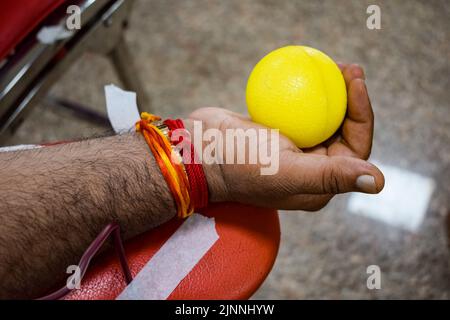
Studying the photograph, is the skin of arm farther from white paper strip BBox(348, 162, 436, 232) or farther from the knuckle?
white paper strip BBox(348, 162, 436, 232)

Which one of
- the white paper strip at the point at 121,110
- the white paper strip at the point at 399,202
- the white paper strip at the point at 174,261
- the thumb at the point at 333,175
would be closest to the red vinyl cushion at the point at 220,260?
the white paper strip at the point at 174,261

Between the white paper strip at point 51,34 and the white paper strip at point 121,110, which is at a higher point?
the white paper strip at point 51,34

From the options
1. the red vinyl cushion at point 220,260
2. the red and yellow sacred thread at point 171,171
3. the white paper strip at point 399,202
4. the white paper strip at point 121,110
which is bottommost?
the white paper strip at point 399,202

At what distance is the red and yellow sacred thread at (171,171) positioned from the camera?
0.69 metres

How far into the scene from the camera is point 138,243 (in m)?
0.70

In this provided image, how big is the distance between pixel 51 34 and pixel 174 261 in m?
0.50

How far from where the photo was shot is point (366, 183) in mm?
613

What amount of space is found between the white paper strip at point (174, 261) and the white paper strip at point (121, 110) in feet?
0.75

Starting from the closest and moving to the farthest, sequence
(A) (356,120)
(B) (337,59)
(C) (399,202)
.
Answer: (A) (356,120)
(C) (399,202)
(B) (337,59)

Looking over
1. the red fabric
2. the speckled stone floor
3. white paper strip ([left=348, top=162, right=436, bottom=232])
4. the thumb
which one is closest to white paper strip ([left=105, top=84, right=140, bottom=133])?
the red fabric

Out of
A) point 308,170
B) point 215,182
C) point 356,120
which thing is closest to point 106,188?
point 215,182

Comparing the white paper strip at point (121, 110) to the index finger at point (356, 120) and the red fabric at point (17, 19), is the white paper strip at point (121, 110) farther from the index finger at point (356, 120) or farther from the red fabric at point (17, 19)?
the index finger at point (356, 120)

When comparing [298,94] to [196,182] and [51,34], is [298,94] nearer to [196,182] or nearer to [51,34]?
[196,182]
